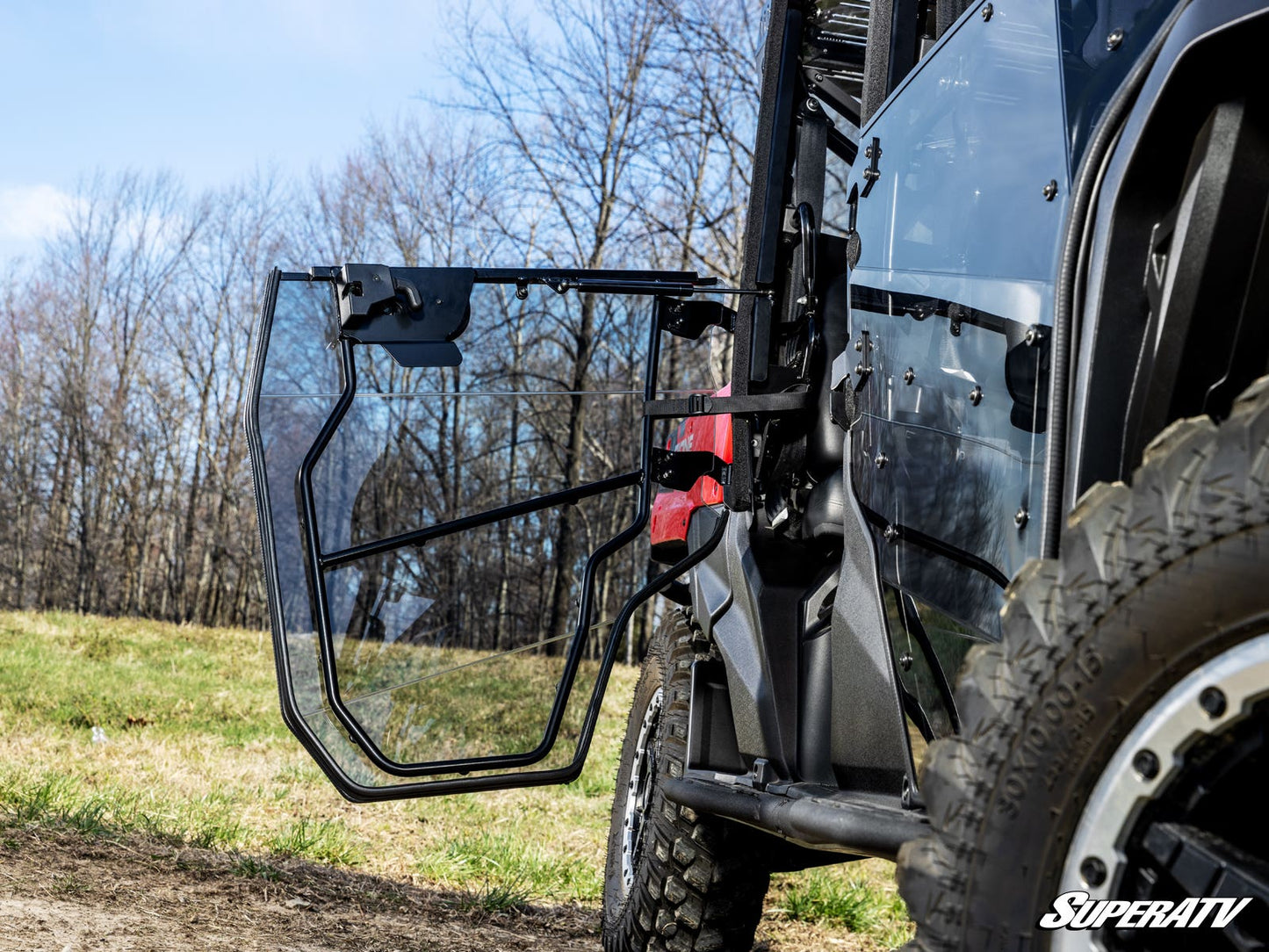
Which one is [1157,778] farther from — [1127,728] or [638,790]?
[638,790]

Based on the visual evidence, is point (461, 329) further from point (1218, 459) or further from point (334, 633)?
point (1218, 459)

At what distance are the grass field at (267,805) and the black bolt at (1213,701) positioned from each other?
3.81 meters

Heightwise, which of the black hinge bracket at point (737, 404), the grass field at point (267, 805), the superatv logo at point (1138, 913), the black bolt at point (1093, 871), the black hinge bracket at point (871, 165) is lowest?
the grass field at point (267, 805)

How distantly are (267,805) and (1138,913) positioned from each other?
19.4ft

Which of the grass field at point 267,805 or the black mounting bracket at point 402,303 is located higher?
the black mounting bracket at point 402,303

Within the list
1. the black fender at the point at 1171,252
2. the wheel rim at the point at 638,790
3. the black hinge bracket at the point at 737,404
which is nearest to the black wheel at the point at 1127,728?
the black fender at the point at 1171,252

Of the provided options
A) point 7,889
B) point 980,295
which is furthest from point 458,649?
point 980,295

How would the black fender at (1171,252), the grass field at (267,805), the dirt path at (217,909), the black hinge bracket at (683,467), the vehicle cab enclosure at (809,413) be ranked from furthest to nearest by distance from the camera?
the grass field at (267,805) → the dirt path at (217,909) → the black hinge bracket at (683,467) → the vehicle cab enclosure at (809,413) → the black fender at (1171,252)

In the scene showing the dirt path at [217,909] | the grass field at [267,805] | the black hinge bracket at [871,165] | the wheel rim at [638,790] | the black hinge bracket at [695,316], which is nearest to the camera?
the black hinge bracket at [871,165]

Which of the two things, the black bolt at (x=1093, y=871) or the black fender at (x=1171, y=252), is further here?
the black fender at (x=1171, y=252)

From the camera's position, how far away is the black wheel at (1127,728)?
3.36 feet

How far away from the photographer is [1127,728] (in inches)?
43.1

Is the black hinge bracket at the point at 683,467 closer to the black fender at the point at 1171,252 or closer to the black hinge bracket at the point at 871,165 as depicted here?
the black hinge bracket at the point at 871,165

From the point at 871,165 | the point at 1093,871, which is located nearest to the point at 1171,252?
the point at 1093,871
